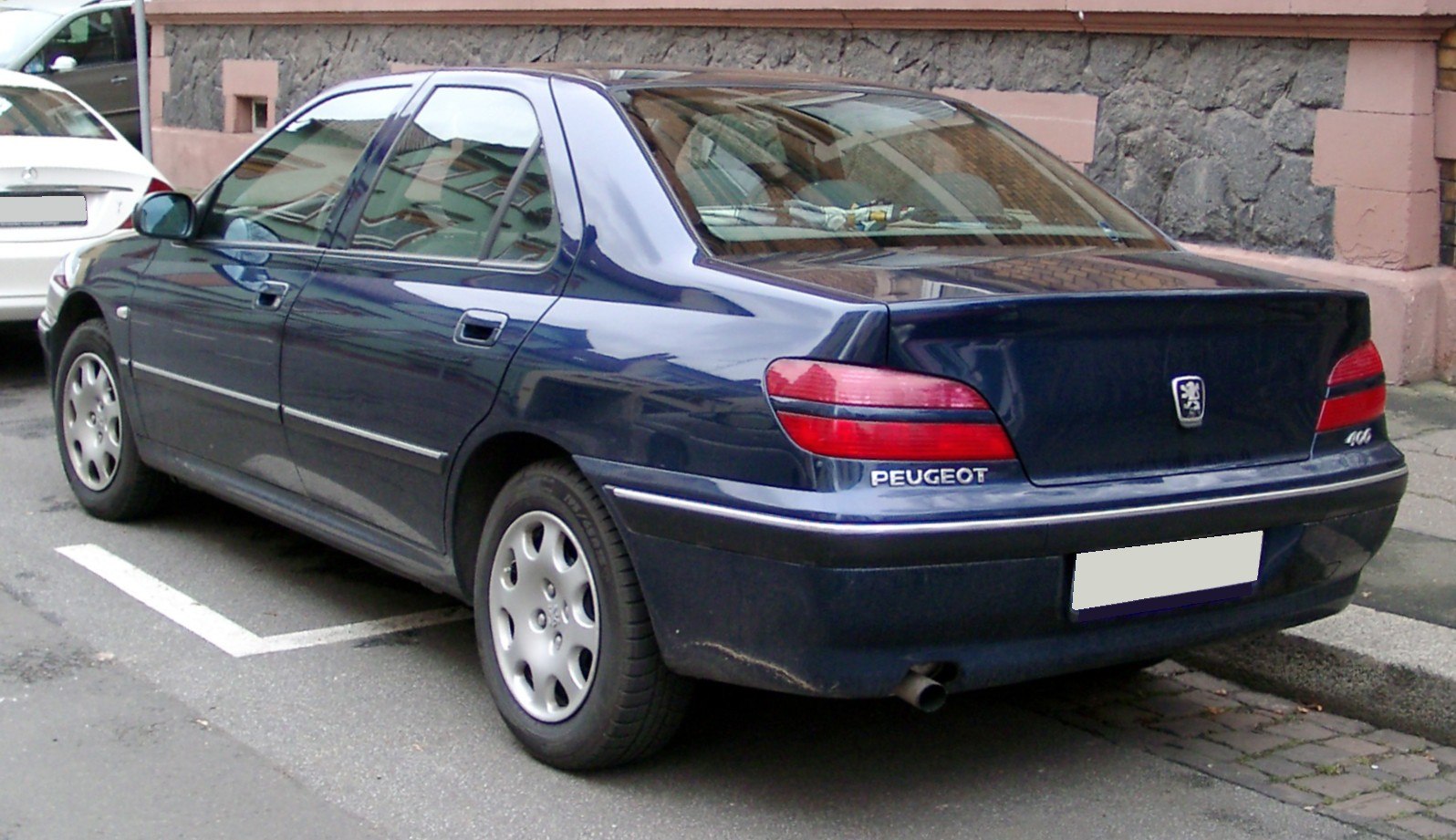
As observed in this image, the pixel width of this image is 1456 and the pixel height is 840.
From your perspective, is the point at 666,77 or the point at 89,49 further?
the point at 89,49

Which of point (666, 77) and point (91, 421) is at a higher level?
point (666, 77)

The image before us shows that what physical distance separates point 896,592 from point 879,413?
1.09 feet

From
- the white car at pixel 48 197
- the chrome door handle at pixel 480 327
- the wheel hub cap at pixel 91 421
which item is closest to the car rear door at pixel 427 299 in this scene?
the chrome door handle at pixel 480 327

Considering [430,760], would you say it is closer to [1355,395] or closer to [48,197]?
[1355,395]

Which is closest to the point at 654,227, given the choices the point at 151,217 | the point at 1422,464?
the point at 151,217

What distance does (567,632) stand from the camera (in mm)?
3928

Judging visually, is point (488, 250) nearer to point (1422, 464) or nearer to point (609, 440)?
point (609, 440)

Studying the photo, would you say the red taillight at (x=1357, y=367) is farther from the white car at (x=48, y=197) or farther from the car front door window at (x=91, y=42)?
the car front door window at (x=91, y=42)

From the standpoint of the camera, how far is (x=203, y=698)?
4.47m

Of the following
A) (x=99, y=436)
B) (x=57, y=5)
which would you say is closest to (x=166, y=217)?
(x=99, y=436)

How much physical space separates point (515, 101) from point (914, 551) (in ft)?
5.76

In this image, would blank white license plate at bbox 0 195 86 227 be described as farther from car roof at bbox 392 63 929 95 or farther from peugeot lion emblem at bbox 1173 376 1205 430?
peugeot lion emblem at bbox 1173 376 1205 430

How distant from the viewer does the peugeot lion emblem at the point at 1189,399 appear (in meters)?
3.64

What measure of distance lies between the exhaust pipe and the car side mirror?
2975 mm
